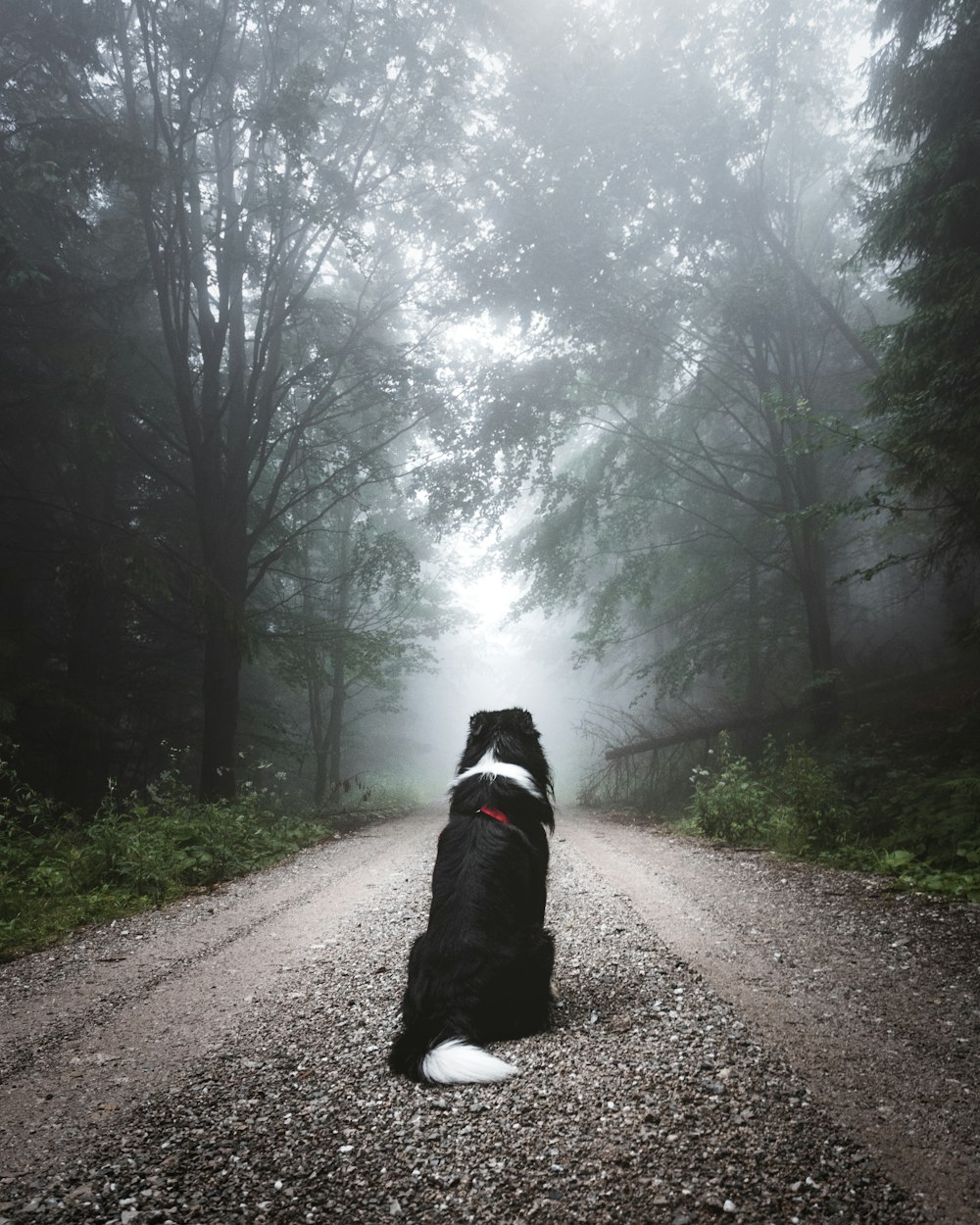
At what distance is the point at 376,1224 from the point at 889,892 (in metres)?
4.58

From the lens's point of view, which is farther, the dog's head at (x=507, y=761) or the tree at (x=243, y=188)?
the tree at (x=243, y=188)

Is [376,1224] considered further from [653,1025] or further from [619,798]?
[619,798]

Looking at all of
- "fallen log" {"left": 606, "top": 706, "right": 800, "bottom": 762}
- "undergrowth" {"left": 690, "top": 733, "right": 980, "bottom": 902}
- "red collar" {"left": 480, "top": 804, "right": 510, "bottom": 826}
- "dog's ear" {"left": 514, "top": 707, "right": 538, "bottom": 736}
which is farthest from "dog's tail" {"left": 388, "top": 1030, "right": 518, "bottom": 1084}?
"fallen log" {"left": 606, "top": 706, "right": 800, "bottom": 762}

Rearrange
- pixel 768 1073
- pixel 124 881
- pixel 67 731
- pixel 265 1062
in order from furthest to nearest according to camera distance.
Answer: pixel 67 731
pixel 124 881
pixel 265 1062
pixel 768 1073

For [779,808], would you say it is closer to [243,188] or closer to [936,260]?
[936,260]

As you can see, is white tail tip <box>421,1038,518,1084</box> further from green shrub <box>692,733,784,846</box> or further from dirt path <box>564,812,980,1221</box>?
green shrub <box>692,733,784,846</box>

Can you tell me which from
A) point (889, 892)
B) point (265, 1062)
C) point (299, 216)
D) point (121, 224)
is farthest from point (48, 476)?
point (889, 892)

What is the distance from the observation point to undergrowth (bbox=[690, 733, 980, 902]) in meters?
5.23

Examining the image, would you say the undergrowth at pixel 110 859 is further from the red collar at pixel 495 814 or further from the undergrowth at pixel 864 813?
the undergrowth at pixel 864 813

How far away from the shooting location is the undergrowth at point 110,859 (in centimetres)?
480

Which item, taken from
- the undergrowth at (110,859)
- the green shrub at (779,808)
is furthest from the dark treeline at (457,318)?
the green shrub at (779,808)

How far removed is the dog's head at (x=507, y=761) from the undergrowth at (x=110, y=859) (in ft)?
11.1

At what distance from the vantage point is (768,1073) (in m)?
2.18

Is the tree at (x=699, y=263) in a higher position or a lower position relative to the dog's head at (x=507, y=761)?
higher
